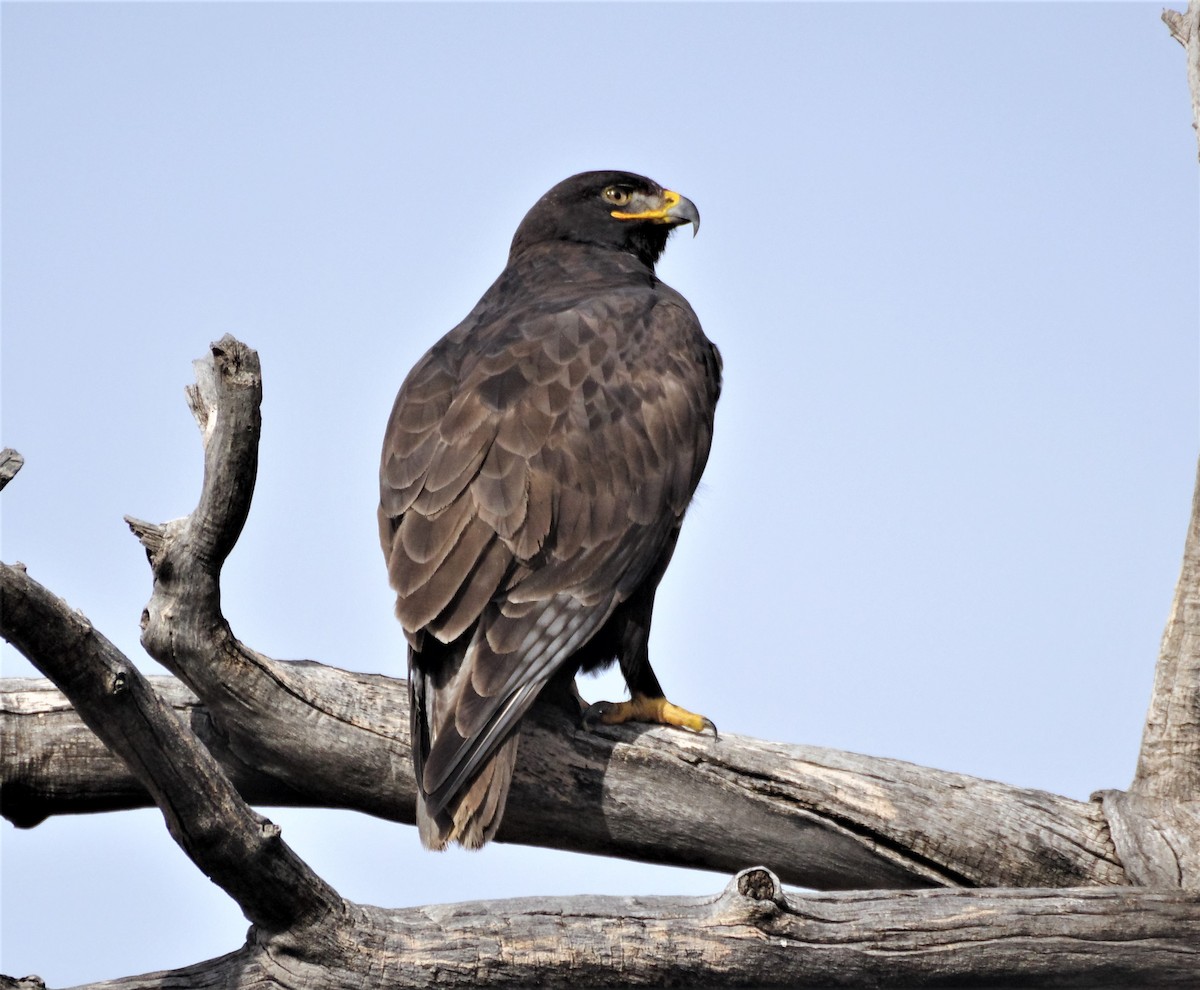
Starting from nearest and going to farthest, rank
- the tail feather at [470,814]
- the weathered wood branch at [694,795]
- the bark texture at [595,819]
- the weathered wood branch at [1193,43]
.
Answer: the bark texture at [595,819] → the tail feather at [470,814] → the weathered wood branch at [694,795] → the weathered wood branch at [1193,43]

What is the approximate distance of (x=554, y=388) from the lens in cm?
555

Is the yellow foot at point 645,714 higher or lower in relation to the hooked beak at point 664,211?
lower

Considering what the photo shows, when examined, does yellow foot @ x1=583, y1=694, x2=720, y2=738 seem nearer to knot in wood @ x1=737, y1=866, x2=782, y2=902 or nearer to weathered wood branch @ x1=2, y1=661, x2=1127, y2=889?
weathered wood branch @ x1=2, y1=661, x2=1127, y2=889

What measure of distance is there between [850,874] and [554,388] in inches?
81.7

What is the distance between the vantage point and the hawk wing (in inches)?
193

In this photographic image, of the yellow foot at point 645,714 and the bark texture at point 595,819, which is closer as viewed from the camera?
the bark texture at point 595,819

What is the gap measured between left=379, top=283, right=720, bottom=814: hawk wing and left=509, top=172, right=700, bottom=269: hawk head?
39.1 inches

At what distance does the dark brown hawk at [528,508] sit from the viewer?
4.82 meters

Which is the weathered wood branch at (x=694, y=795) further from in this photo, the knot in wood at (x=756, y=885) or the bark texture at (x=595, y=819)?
the knot in wood at (x=756, y=885)

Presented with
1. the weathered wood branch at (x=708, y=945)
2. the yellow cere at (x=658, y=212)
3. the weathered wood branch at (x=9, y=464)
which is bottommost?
the weathered wood branch at (x=708, y=945)

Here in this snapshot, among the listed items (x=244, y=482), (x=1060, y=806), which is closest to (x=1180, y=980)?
(x=1060, y=806)

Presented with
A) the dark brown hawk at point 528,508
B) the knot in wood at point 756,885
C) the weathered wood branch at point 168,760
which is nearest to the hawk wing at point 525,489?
the dark brown hawk at point 528,508

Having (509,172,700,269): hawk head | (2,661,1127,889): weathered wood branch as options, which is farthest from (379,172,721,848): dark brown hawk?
(509,172,700,269): hawk head

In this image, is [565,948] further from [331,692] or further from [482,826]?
[331,692]
